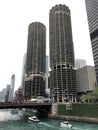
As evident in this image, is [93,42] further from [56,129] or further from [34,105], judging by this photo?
[56,129]

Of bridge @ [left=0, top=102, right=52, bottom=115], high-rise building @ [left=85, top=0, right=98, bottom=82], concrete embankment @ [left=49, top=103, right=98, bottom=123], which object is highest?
high-rise building @ [left=85, top=0, right=98, bottom=82]

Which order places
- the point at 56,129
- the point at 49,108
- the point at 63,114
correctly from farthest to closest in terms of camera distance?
the point at 49,108
the point at 63,114
the point at 56,129

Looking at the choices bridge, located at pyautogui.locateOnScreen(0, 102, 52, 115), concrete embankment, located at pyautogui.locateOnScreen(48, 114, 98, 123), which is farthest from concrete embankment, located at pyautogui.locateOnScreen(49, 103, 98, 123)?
bridge, located at pyautogui.locateOnScreen(0, 102, 52, 115)

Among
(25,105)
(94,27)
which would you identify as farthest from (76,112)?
(94,27)

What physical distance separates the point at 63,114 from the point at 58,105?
9.94 meters

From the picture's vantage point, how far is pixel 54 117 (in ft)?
331

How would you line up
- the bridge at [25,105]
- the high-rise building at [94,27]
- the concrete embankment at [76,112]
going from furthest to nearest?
1. the high-rise building at [94,27]
2. the bridge at [25,105]
3. the concrete embankment at [76,112]

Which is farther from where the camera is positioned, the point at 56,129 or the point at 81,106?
the point at 81,106

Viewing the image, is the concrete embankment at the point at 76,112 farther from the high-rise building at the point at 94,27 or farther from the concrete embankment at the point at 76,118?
the high-rise building at the point at 94,27

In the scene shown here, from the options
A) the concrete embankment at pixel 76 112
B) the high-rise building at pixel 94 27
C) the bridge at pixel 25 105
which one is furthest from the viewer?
the high-rise building at pixel 94 27

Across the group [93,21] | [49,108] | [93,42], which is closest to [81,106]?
[49,108]

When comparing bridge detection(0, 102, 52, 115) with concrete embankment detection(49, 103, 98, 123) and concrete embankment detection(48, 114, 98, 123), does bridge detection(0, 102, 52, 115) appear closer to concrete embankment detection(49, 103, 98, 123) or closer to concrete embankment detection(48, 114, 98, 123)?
concrete embankment detection(49, 103, 98, 123)

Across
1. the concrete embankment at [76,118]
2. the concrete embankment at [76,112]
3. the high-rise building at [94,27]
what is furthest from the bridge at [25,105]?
the high-rise building at [94,27]

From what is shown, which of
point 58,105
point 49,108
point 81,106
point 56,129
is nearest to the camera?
point 56,129
